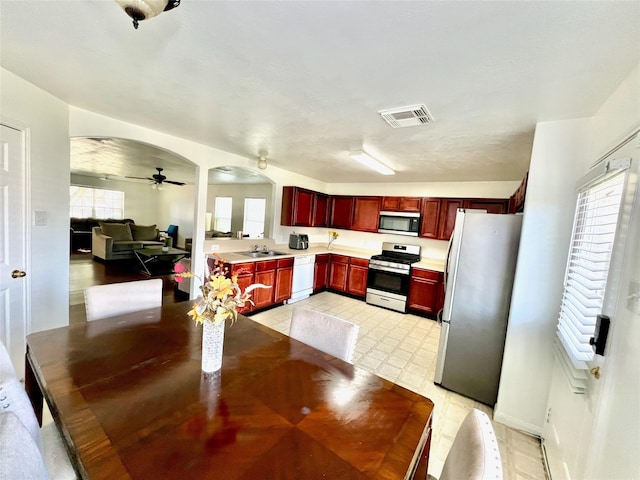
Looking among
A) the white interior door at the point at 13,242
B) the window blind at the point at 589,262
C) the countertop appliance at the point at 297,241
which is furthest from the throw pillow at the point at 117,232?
the window blind at the point at 589,262

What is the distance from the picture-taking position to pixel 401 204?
486 centimetres

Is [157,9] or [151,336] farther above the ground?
[157,9]

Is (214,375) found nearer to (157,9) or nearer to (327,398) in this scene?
(327,398)

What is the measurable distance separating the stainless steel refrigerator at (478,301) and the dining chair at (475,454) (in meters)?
1.76

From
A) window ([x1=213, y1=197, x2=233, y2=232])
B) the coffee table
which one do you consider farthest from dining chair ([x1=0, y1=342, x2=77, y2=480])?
window ([x1=213, y1=197, x2=233, y2=232])

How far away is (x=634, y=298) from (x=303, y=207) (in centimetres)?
425

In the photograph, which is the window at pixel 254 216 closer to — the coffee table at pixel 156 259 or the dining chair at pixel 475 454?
the coffee table at pixel 156 259

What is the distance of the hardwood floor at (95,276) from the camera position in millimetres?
3958

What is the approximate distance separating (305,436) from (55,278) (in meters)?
2.74

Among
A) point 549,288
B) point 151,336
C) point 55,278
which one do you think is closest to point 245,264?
point 55,278

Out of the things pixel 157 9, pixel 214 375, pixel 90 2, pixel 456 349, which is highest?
pixel 90 2

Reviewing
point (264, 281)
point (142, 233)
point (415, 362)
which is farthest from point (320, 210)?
point (142, 233)

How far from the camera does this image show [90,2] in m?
1.14

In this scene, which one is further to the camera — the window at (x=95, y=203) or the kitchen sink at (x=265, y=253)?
the window at (x=95, y=203)
